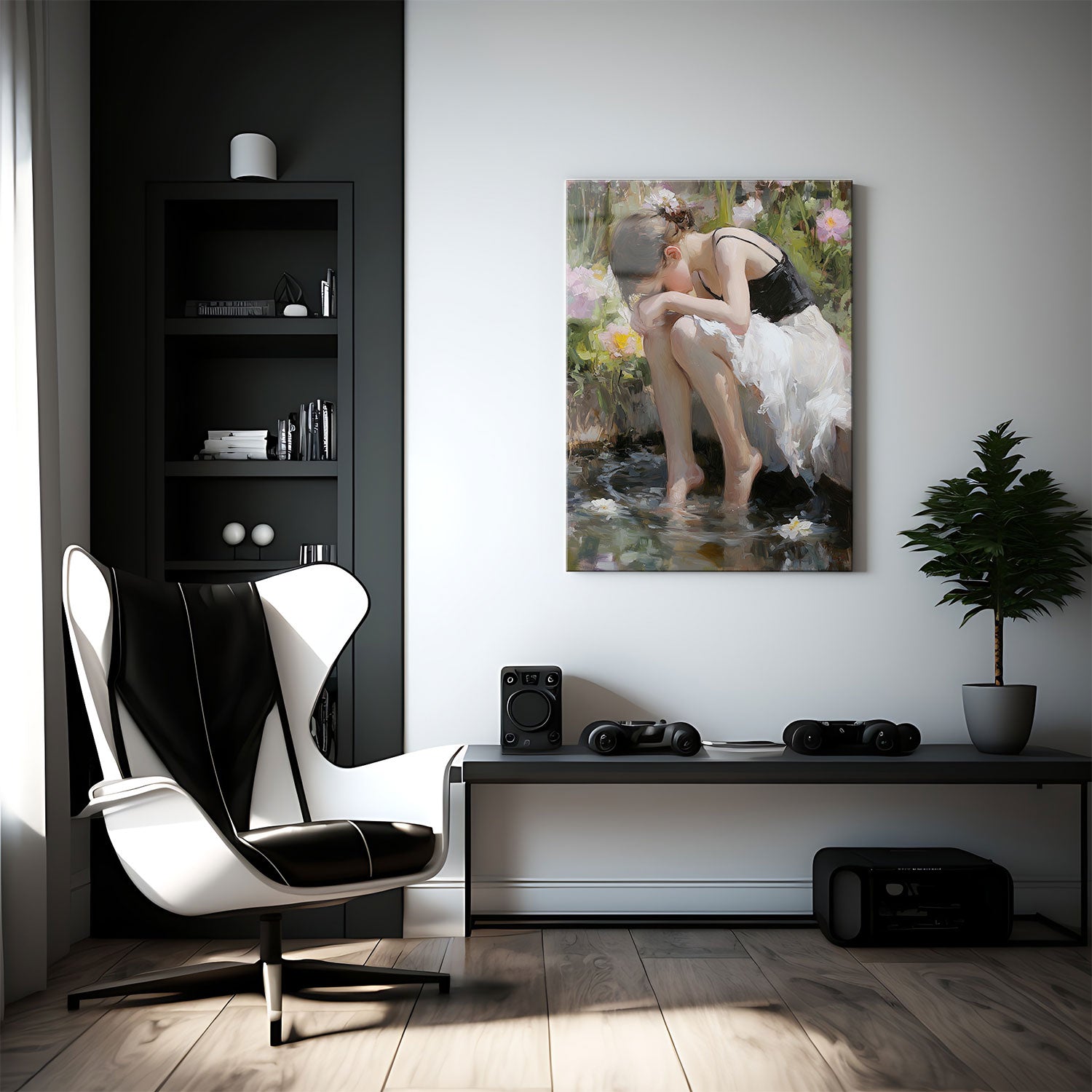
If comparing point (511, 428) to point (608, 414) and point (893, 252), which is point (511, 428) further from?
point (893, 252)

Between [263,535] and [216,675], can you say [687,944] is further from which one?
[263,535]

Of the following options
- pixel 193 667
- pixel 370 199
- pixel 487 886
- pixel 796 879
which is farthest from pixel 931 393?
pixel 193 667

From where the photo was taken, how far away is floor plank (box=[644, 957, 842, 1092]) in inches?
73.9

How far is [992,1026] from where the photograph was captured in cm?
212

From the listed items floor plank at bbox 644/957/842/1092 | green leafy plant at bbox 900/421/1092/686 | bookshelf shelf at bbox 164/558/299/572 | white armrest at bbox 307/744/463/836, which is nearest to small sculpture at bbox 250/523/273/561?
bookshelf shelf at bbox 164/558/299/572

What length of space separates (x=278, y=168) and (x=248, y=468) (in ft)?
3.11

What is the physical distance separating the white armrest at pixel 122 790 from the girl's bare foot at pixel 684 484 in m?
1.64

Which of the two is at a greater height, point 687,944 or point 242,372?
point 242,372

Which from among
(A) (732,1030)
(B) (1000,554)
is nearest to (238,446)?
(A) (732,1030)

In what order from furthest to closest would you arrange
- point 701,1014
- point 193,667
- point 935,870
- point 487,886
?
point 487,886 → point 935,870 → point 193,667 → point 701,1014

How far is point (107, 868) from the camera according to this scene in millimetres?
2820

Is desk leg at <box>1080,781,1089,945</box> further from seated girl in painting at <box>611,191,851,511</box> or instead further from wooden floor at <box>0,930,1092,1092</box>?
seated girl in painting at <box>611,191,851,511</box>

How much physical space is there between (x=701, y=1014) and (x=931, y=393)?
196 centimetres

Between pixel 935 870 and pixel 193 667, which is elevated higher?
pixel 193 667
